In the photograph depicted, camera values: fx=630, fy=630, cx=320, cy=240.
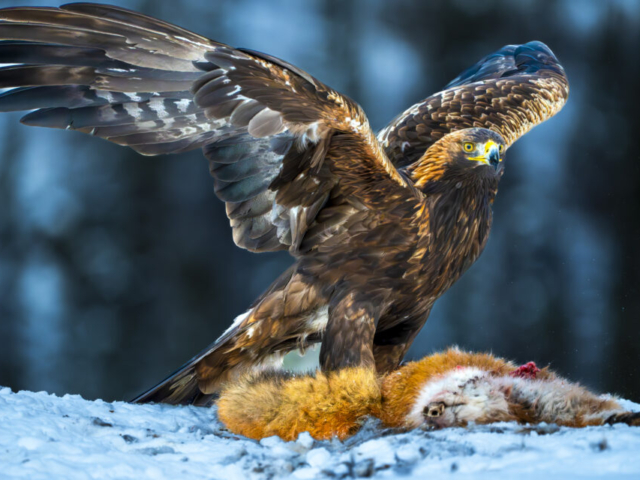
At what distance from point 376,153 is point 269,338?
591mm

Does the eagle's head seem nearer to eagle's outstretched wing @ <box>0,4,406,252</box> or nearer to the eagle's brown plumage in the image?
the eagle's brown plumage

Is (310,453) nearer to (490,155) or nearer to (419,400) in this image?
(419,400)

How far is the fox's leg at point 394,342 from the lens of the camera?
6.09 ft

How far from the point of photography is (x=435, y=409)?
1140 millimetres

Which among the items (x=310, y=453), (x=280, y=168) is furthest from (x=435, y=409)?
(x=280, y=168)

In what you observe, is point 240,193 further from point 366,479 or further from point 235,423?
point 366,479

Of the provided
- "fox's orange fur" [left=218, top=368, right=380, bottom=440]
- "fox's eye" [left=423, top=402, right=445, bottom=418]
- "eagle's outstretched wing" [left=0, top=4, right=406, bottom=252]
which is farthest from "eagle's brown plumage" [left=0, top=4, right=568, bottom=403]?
"fox's eye" [left=423, top=402, right=445, bottom=418]

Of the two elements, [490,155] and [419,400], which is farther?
[490,155]

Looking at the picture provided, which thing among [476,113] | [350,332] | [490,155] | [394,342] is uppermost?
[476,113]

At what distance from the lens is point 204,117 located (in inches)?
58.8

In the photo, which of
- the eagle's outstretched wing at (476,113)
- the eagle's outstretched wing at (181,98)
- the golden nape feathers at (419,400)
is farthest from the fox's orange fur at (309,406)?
the eagle's outstretched wing at (476,113)

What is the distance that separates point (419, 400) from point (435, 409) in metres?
0.04

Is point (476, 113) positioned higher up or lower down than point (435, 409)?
higher up

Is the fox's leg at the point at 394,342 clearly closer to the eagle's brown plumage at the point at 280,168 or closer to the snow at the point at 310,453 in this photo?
the eagle's brown plumage at the point at 280,168
